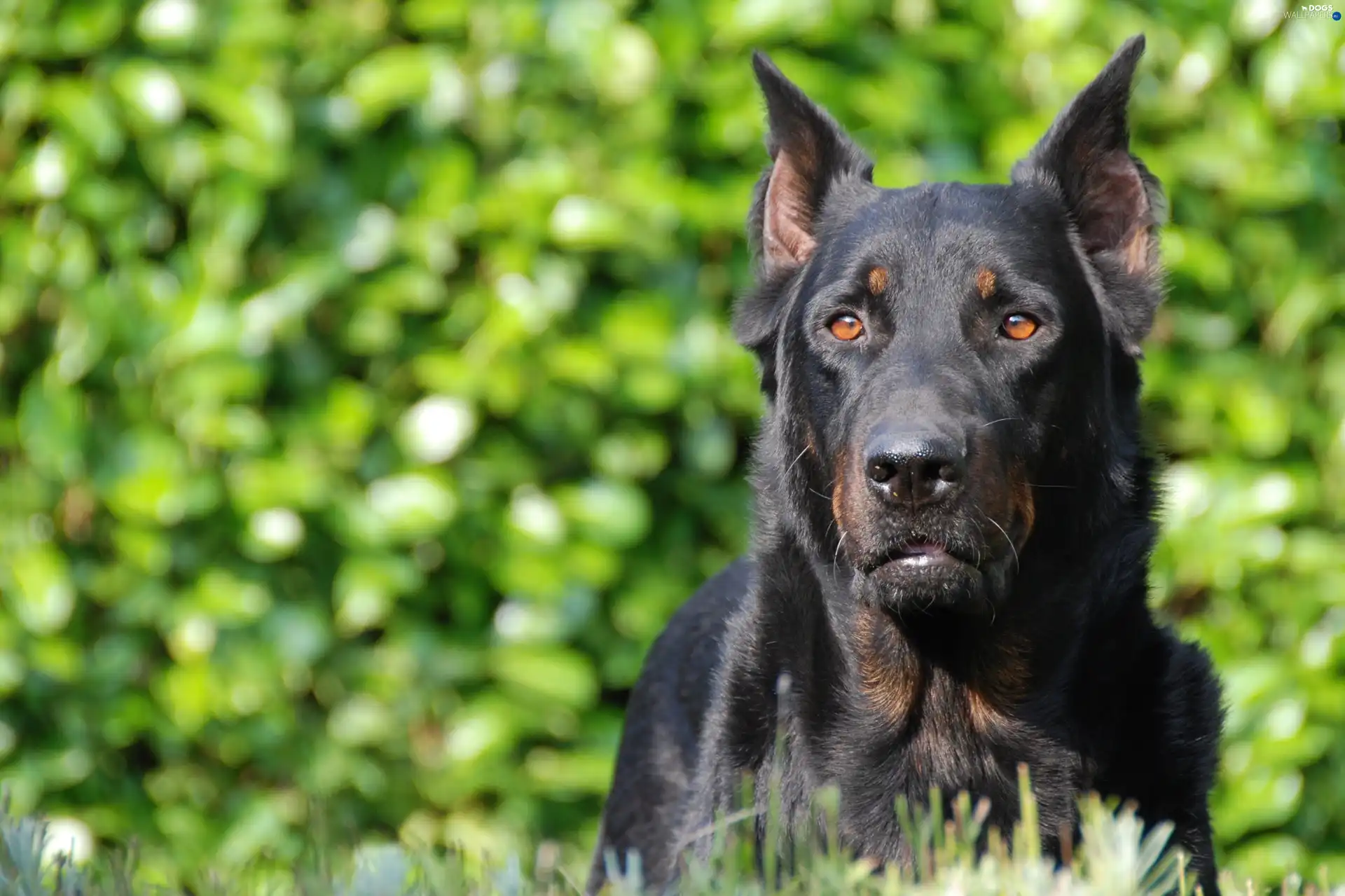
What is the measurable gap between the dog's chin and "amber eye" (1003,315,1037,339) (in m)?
0.54

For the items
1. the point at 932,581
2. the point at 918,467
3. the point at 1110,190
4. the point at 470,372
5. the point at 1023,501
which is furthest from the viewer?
the point at 470,372

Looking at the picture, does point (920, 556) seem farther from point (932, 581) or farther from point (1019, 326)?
point (1019, 326)

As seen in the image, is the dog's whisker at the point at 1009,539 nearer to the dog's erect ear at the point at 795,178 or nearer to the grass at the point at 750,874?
the grass at the point at 750,874

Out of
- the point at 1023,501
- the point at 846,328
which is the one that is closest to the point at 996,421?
the point at 1023,501

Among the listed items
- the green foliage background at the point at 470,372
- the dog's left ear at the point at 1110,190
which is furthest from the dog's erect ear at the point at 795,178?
the green foliage background at the point at 470,372

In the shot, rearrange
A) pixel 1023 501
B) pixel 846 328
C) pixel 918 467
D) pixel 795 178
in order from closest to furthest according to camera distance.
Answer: pixel 918 467
pixel 1023 501
pixel 846 328
pixel 795 178

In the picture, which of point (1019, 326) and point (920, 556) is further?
point (1019, 326)

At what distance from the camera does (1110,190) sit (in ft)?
13.0

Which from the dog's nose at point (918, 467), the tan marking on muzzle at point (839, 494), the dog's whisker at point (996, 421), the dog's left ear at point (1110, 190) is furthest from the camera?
the dog's left ear at point (1110, 190)

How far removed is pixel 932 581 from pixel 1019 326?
25.0 inches

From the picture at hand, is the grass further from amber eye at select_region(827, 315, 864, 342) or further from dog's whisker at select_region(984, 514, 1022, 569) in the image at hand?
amber eye at select_region(827, 315, 864, 342)

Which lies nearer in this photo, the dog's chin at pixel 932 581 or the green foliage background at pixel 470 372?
the dog's chin at pixel 932 581

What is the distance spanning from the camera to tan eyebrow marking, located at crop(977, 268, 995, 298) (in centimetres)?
356

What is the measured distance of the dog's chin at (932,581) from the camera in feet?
11.0
